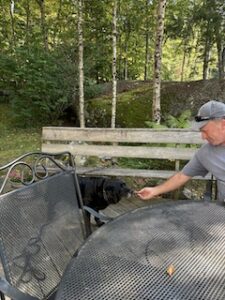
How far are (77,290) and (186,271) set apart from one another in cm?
43

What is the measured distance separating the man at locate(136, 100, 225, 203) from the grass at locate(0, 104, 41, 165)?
487cm

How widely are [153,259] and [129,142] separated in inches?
122

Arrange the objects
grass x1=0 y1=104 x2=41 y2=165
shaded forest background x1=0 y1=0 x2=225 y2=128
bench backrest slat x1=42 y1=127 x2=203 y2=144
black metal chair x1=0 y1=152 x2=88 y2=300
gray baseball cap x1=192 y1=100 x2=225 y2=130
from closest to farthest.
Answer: black metal chair x1=0 y1=152 x2=88 y2=300 → gray baseball cap x1=192 y1=100 x2=225 y2=130 → bench backrest slat x1=42 y1=127 x2=203 y2=144 → grass x1=0 y1=104 x2=41 y2=165 → shaded forest background x1=0 y1=0 x2=225 y2=128

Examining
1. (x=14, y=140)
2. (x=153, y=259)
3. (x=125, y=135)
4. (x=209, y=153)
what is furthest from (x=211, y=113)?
(x=14, y=140)

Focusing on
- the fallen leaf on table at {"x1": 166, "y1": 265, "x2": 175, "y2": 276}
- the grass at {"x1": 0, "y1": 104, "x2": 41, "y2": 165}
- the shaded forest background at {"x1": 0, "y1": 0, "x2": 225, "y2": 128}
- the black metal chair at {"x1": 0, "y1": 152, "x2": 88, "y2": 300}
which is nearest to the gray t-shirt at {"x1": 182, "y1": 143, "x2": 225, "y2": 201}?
the black metal chair at {"x1": 0, "y1": 152, "x2": 88, "y2": 300}

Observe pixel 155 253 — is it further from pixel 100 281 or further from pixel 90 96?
pixel 90 96

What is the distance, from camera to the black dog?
3555 millimetres

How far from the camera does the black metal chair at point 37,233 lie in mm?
1611

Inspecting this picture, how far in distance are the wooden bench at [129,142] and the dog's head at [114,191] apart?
688mm

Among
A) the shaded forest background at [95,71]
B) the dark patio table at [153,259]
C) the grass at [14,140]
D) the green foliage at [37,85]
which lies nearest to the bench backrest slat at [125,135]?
the dark patio table at [153,259]

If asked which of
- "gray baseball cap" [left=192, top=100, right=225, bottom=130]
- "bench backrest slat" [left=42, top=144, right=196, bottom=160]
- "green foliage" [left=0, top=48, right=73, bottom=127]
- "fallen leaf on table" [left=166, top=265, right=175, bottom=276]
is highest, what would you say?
"green foliage" [left=0, top=48, right=73, bottom=127]

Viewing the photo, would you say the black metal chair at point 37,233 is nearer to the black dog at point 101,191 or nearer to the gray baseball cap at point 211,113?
the gray baseball cap at point 211,113

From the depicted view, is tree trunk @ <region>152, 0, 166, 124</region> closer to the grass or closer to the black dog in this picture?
the grass

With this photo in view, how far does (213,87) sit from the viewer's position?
27.4 feet
